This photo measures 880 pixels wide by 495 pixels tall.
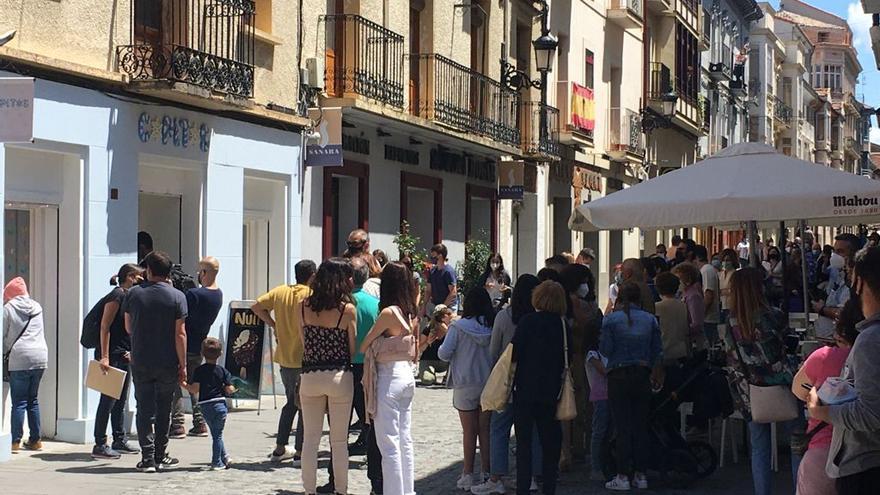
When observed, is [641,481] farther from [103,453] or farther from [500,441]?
[103,453]

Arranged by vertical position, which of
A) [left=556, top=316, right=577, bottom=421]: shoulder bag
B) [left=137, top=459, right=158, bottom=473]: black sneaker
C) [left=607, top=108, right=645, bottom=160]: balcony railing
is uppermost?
[left=607, top=108, right=645, bottom=160]: balcony railing

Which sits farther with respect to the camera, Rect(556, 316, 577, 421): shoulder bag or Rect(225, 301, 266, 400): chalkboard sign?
Rect(225, 301, 266, 400): chalkboard sign

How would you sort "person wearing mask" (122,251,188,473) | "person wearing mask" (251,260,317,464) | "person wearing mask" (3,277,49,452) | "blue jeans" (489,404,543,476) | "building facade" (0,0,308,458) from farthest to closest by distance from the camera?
"building facade" (0,0,308,458) < "person wearing mask" (3,277,49,452) < "person wearing mask" (251,260,317,464) < "person wearing mask" (122,251,188,473) < "blue jeans" (489,404,543,476)

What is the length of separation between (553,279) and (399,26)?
35.1ft

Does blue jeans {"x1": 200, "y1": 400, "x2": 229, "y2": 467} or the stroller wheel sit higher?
blue jeans {"x1": 200, "y1": 400, "x2": 229, "y2": 467}

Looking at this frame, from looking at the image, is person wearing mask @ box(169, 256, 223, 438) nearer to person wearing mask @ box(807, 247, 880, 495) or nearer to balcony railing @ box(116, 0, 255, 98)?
balcony railing @ box(116, 0, 255, 98)

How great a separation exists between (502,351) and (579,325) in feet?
3.86

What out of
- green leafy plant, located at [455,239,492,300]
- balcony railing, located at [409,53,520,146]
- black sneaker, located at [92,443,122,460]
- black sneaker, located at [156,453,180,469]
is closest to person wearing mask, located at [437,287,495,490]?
black sneaker, located at [156,453,180,469]

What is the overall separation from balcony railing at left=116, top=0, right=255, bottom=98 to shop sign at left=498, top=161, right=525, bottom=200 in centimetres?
1105

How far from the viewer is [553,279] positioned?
444 inches

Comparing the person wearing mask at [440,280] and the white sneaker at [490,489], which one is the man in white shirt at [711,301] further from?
the white sneaker at [490,489]

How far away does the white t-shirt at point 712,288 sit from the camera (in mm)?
15660

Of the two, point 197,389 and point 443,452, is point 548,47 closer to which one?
point 443,452

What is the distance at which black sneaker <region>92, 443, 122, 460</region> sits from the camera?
12.1m
